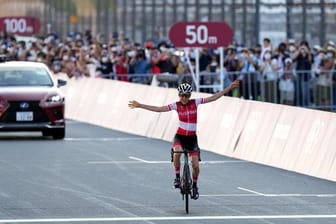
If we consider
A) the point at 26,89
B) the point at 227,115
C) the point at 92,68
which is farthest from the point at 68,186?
the point at 92,68

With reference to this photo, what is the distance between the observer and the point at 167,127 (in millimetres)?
30031

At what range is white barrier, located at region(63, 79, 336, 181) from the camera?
22125 millimetres

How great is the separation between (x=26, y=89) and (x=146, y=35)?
28.8 m

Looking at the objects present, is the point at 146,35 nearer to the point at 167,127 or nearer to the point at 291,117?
the point at 167,127

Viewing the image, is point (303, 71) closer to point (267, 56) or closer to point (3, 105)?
point (267, 56)

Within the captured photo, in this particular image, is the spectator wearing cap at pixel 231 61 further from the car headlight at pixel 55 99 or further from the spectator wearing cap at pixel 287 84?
the car headlight at pixel 55 99

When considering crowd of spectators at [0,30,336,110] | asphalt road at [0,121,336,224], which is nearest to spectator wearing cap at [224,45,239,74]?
crowd of spectators at [0,30,336,110]

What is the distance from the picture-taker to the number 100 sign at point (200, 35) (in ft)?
111

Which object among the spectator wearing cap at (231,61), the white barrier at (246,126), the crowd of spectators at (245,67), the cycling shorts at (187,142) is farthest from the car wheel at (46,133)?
the cycling shorts at (187,142)

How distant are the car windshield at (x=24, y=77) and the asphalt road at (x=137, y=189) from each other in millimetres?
2662

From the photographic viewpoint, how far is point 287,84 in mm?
34969

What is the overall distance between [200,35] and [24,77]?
17.4ft

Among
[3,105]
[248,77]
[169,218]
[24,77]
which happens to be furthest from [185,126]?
[248,77]

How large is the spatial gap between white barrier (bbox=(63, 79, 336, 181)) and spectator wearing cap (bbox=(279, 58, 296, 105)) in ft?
12.0
